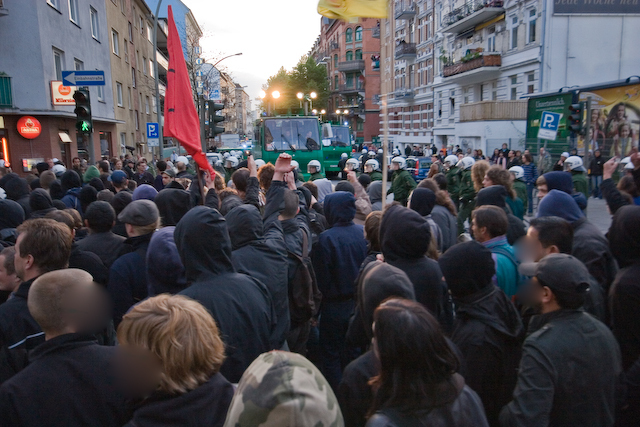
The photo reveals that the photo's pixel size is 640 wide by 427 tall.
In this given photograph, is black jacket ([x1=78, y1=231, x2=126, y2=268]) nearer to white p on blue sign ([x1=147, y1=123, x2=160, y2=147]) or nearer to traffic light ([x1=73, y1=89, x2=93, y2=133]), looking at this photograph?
traffic light ([x1=73, y1=89, x2=93, y2=133])

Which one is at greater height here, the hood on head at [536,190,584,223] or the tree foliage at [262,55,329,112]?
the tree foliage at [262,55,329,112]

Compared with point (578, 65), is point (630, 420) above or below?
below

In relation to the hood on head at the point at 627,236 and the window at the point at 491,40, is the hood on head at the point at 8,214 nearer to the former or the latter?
the hood on head at the point at 627,236

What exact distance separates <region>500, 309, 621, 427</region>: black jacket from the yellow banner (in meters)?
3.20

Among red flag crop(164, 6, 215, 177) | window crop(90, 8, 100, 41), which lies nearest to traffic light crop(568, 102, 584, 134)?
red flag crop(164, 6, 215, 177)

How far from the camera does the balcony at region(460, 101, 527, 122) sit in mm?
26578

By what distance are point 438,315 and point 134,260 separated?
7.27ft

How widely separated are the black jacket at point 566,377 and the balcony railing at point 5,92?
19.8 m

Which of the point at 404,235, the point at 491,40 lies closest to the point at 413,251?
the point at 404,235

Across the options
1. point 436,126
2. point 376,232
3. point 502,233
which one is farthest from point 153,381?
point 436,126

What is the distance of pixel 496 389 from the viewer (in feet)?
8.49

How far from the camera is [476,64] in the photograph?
31078 mm

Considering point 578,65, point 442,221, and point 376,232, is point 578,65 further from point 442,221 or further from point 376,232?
point 376,232

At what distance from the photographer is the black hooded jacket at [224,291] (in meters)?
2.56
